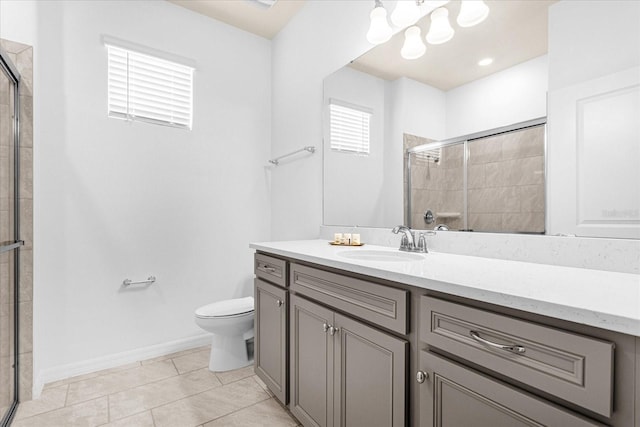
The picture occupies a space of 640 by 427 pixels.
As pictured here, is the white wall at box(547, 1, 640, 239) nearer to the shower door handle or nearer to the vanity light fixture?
the vanity light fixture

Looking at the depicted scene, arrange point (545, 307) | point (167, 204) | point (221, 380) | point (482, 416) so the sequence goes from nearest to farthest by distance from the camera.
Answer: point (545, 307)
point (482, 416)
point (221, 380)
point (167, 204)

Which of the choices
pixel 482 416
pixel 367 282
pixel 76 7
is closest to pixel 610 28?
pixel 367 282

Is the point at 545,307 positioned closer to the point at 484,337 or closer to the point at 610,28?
the point at 484,337

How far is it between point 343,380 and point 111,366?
1898mm

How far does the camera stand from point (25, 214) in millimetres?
1838

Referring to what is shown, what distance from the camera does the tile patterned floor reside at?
164 centimetres

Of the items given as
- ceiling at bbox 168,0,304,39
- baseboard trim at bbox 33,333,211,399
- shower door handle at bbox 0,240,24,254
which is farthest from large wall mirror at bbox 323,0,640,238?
shower door handle at bbox 0,240,24,254

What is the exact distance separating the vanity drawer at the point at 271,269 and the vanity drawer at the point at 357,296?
118 millimetres

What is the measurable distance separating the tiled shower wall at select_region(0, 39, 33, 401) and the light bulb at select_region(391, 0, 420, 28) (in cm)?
211

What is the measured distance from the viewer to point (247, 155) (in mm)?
2867

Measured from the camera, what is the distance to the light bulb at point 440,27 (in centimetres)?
153

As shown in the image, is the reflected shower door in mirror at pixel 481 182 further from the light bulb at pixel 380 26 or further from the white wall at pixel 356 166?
the light bulb at pixel 380 26

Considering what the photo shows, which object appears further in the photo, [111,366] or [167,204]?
[167,204]

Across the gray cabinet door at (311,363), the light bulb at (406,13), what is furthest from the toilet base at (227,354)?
the light bulb at (406,13)
